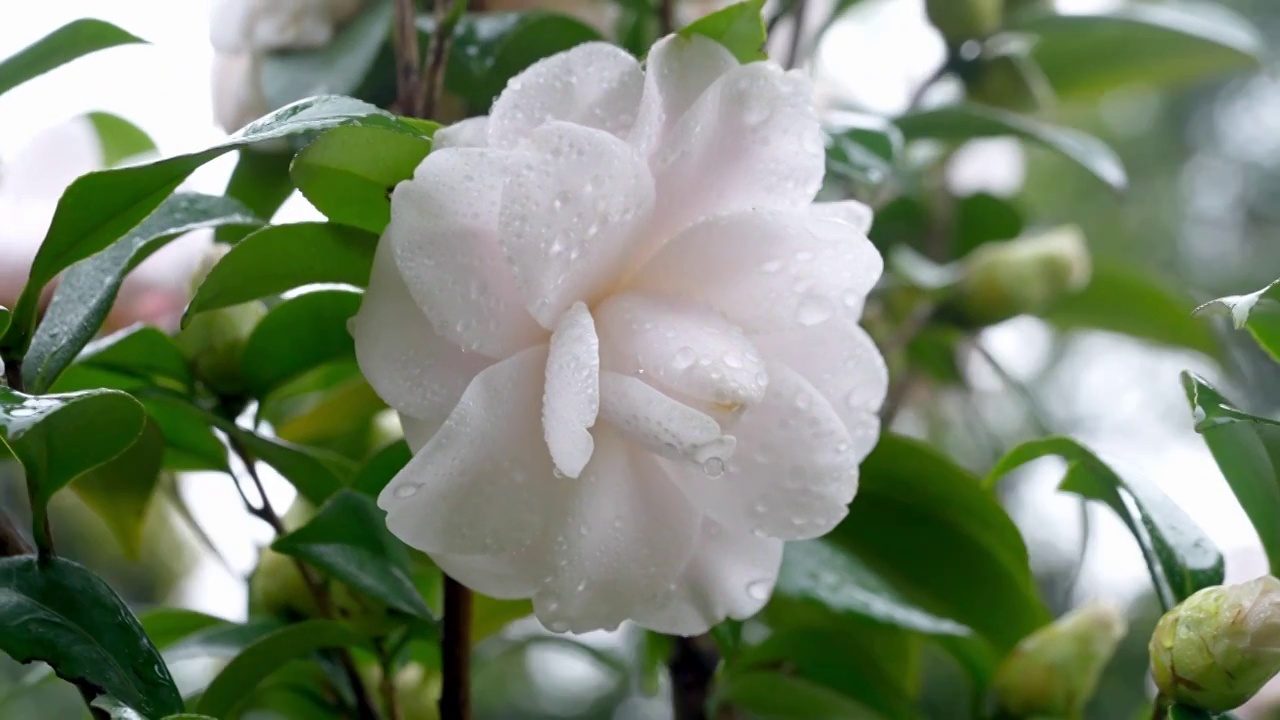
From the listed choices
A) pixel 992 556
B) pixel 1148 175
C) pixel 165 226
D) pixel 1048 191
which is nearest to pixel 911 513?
pixel 992 556

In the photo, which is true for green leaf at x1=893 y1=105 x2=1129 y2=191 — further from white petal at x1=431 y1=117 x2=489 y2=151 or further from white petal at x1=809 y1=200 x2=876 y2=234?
white petal at x1=431 y1=117 x2=489 y2=151

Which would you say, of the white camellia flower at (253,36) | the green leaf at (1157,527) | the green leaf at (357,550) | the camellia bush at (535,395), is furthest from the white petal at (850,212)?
the white camellia flower at (253,36)

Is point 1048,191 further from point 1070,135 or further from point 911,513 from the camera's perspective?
point 911,513

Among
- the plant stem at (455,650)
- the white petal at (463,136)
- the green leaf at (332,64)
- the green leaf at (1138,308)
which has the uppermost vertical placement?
the white petal at (463,136)

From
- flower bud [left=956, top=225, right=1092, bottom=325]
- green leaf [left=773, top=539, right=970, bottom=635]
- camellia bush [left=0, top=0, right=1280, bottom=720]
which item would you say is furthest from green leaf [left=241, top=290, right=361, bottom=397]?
flower bud [left=956, top=225, right=1092, bottom=325]

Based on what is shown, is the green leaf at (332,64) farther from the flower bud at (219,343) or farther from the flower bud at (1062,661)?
the flower bud at (1062,661)

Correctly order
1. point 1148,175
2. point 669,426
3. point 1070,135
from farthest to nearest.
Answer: point 1148,175
point 1070,135
point 669,426
